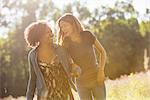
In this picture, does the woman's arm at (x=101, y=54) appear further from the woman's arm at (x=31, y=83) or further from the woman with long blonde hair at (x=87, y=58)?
the woman's arm at (x=31, y=83)

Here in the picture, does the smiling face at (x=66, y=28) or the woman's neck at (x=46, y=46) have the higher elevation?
the smiling face at (x=66, y=28)

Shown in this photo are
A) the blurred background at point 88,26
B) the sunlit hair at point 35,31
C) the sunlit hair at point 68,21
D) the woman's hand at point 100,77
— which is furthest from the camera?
the blurred background at point 88,26

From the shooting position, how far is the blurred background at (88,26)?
15893 mm

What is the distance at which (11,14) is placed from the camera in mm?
17000

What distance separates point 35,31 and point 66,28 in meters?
0.56

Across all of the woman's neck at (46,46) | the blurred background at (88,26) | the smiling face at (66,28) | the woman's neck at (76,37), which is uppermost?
the smiling face at (66,28)

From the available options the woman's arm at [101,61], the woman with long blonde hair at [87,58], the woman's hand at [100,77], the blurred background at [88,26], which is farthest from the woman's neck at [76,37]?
the blurred background at [88,26]

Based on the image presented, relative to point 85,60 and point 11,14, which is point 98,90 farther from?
point 11,14

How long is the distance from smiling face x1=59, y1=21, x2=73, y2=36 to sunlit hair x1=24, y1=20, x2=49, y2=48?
473 mm

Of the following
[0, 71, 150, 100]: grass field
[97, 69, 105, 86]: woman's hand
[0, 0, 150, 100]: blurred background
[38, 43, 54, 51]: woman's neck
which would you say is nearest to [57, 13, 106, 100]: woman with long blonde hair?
[97, 69, 105, 86]: woman's hand

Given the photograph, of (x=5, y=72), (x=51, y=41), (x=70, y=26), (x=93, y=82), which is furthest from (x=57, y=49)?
(x=5, y=72)

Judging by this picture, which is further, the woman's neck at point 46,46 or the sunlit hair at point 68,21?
the sunlit hair at point 68,21

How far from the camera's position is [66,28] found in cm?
350

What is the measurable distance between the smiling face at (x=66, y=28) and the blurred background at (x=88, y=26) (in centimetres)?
1035
